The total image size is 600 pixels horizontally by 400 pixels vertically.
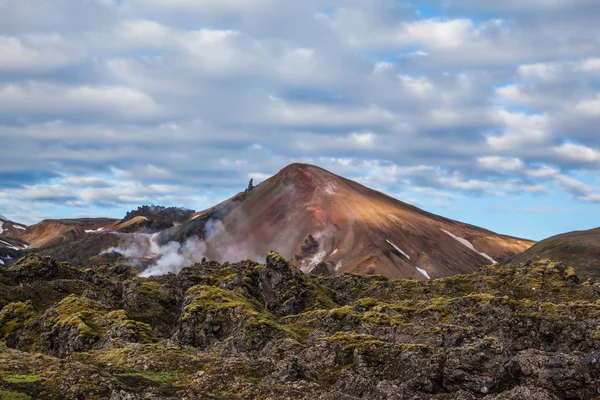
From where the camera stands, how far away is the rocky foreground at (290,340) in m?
31.2

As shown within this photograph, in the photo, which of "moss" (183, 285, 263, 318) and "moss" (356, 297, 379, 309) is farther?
"moss" (356, 297, 379, 309)

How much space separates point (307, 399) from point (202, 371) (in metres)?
8.89

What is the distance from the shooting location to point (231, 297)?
66.6 meters

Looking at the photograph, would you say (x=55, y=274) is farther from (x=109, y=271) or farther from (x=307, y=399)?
(x=307, y=399)

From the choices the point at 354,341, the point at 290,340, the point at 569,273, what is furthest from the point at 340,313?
the point at 569,273

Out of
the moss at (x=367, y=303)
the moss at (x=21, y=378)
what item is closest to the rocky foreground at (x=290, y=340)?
the moss at (x=21, y=378)

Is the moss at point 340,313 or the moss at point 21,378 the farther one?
the moss at point 340,313

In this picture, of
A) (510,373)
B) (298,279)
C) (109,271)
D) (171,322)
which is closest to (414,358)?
(510,373)

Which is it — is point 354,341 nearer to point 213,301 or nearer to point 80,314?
point 213,301

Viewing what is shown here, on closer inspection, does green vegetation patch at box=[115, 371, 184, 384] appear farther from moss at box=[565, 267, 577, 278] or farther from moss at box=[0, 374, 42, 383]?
moss at box=[565, 267, 577, 278]

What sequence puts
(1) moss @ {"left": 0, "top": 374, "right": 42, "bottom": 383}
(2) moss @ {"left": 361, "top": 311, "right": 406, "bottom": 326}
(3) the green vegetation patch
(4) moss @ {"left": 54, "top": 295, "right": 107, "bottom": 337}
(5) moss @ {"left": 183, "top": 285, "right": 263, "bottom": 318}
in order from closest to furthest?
(1) moss @ {"left": 0, "top": 374, "right": 42, "bottom": 383}
(3) the green vegetation patch
(4) moss @ {"left": 54, "top": 295, "right": 107, "bottom": 337}
(2) moss @ {"left": 361, "top": 311, "right": 406, "bottom": 326}
(5) moss @ {"left": 183, "top": 285, "right": 263, "bottom": 318}

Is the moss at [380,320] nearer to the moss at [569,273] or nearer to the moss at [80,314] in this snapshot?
the moss at [80,314]

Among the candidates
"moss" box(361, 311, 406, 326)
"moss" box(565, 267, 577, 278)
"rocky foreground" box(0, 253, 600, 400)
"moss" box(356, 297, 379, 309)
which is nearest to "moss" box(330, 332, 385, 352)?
"rocky foreground" box(0, 253, 600, 400)

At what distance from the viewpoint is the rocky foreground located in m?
31.2
